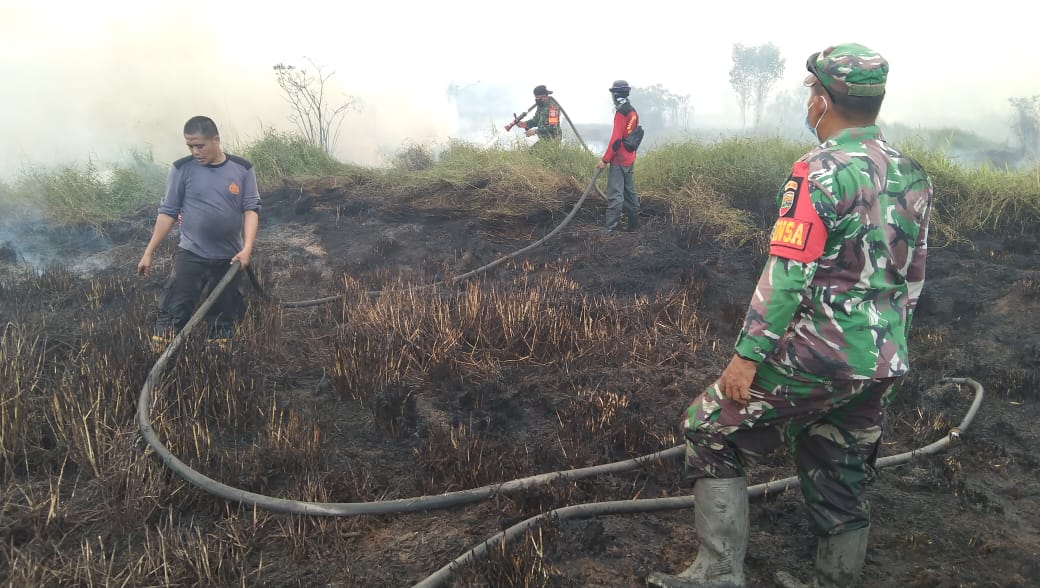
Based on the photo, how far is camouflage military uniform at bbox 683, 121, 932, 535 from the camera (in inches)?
83.8

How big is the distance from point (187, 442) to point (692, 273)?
17.3 ft

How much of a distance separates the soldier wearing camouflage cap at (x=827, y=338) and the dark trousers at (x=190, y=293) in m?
4.21

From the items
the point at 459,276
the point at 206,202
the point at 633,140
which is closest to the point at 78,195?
the point at 206,202

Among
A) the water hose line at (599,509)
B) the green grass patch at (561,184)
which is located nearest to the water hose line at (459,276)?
the green grass patch at (561,184)

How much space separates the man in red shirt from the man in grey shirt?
195 inches

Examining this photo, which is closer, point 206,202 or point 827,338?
point 827,338

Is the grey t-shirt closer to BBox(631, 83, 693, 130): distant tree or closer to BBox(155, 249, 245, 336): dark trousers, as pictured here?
BBox(155, 249, 245, 336): dark trousers

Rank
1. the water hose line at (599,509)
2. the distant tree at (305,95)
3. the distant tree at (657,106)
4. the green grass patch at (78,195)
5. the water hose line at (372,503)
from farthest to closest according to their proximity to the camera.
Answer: the distant tree at (657,106)
the distant tree at (305,95)
the green grass patch at (78,195)
the water hose line at (372,503)
the water hose line at (599,509)

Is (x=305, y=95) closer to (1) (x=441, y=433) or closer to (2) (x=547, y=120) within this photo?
(2) (x=547, y=120)

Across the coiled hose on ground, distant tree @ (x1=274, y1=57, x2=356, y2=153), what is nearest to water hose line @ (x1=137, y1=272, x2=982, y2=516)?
the coiled hose on ground

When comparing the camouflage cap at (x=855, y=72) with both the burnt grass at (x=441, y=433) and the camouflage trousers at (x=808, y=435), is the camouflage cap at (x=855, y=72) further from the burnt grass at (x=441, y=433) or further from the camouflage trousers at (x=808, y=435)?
Answer: the burnt grass at (x=441, y=433)

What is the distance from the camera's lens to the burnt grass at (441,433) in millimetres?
2693

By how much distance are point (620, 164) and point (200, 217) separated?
558 centimetres

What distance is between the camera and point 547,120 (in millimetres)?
11695
